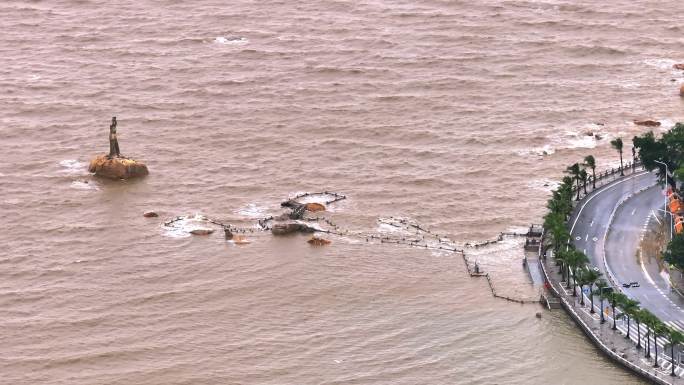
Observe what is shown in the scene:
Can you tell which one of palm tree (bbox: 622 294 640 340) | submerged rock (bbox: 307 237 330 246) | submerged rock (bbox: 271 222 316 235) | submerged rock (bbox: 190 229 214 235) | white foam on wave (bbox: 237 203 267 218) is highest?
white foam on wave (bbox: 237 203 267 218)

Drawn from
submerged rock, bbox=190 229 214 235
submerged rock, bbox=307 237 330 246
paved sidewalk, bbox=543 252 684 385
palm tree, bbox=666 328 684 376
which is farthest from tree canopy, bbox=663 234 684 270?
submerged rock, bbox=190 229 214 235

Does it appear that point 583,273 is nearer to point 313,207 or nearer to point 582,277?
point 582,277

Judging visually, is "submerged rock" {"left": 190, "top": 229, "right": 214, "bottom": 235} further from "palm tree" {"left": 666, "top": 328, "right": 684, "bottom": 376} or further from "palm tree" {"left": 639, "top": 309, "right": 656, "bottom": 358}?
"palm tree" {"left": 666, "top": 328, "right": 684, "bottom": 376}

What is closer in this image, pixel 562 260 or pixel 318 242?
pixel 562 260

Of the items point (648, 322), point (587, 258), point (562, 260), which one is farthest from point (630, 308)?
point (587, 258)

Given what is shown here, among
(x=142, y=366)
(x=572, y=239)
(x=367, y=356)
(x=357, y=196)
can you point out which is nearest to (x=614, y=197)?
(x=572, y=239)

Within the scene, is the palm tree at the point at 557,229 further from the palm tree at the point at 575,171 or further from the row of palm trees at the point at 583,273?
the palm tree at the point at 575,171
